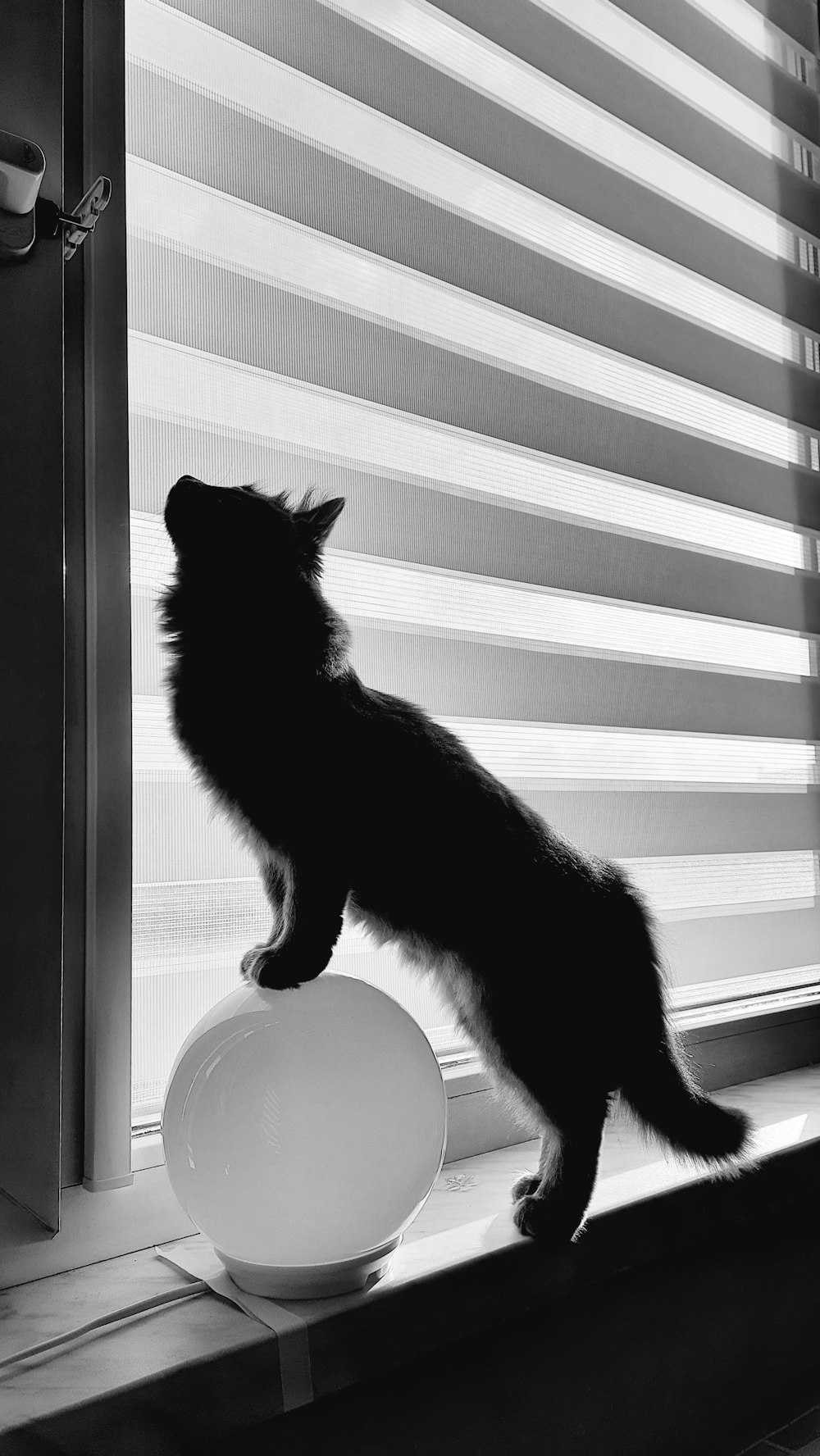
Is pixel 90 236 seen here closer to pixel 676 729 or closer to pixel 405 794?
pixel 405 794

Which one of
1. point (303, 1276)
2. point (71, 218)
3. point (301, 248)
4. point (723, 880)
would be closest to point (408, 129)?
point (301, 248)

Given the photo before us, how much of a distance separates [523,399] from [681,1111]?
0.80 m

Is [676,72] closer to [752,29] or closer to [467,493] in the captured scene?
[752,29]

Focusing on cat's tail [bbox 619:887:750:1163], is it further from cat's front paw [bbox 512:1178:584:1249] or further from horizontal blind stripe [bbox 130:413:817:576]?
horizontal blind stripe [bbox 130:413:817:576]

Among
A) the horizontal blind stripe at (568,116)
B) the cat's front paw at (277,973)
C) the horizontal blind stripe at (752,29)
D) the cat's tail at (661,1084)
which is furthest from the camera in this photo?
the horizontal blind stripe at (752,29)

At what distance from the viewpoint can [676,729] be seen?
128 cm

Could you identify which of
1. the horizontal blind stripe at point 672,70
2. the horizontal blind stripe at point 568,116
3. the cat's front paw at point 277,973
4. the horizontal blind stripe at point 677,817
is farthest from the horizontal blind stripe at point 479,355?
the cat's front paw at point 277,973

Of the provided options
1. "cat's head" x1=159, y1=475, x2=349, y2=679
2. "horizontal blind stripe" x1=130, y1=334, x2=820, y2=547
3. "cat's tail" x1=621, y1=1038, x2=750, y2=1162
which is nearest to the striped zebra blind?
"horizontal blind stripe" x1=130, y1=334, x2=820, y2=547

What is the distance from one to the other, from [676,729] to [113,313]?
85cm

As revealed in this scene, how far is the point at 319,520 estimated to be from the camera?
0.75 meters

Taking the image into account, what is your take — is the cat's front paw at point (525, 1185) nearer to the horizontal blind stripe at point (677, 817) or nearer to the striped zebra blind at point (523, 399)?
the striped zebra blind at point (523, 399)

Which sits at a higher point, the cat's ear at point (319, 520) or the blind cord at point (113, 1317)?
the cat's ear at point (319, 520)

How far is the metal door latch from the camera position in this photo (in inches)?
28.6

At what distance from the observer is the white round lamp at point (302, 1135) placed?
23.9 inches
